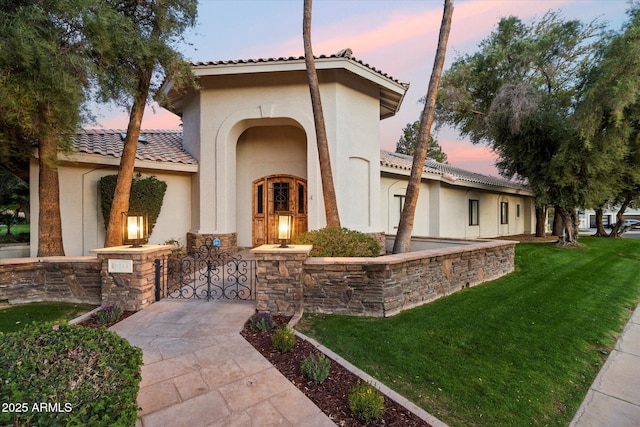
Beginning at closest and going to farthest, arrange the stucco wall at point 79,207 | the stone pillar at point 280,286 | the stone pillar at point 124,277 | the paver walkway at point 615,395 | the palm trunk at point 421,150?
1. the paver walkway at point 615,395
2. the stone pillar at point 280,286
3. the stone pillar at point 124,277
4. the palm trunk at point 421,150
5. the stucco wall at point 79,207

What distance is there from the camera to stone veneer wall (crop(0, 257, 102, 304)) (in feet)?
17.7

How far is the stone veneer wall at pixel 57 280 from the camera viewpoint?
5395 millimetres

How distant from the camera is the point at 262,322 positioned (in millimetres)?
4387

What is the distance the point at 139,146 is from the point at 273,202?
15.7ft

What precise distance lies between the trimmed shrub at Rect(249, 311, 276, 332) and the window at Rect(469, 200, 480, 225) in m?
15.2

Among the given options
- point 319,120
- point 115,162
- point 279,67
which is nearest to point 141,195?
point 115,162

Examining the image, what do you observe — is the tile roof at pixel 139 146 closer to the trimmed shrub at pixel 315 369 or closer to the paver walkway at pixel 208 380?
the paver walkway at pixel 208 380

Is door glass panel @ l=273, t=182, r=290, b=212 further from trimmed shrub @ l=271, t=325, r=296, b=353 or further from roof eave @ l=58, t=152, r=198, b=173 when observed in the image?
trimmed shrub @ l=271, t=325, r=296, b=353

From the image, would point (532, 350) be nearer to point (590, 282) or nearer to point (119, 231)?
point (590, 282)

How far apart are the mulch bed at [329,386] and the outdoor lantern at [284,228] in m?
1.67

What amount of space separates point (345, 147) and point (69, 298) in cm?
751

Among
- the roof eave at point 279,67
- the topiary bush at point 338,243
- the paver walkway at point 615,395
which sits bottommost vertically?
the paver walkway at point 615,395

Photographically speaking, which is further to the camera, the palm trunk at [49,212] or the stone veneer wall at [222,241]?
the stone veneer wall at [222,241]

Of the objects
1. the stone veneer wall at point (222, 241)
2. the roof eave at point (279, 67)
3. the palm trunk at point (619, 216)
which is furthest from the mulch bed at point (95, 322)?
the palm trunk at point (619, 216)
